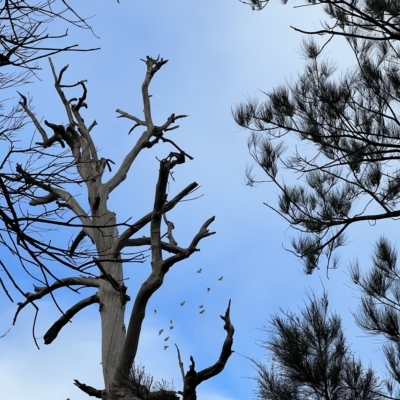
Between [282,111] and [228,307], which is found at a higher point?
[282,111]

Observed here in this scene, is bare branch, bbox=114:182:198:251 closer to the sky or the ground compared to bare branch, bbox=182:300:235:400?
closer to the sky

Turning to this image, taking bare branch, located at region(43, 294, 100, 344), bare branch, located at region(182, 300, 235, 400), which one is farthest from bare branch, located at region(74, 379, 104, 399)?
bare branch, located at region(182, 300, 235, 400)

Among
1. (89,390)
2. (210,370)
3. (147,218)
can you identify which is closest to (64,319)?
(89,390)

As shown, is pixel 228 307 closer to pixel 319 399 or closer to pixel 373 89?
pixel 319 399

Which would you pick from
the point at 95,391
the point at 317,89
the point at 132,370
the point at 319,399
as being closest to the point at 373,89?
the point at 317,89

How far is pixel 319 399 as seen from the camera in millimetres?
4984

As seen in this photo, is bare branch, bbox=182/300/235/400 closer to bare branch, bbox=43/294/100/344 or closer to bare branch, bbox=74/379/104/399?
bare branch, bbox=74/379/104/399

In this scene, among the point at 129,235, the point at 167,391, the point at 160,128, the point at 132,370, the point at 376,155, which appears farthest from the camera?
the point at 160,128

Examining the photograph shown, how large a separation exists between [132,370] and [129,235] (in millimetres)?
1380

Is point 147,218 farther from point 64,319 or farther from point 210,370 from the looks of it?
point 210,370

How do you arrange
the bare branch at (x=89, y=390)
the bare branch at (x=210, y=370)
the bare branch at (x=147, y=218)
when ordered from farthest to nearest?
the bare branch at (x=147, y=218), the bare branch at (x=89, y=390), the bare branch at (x=210, y=370)

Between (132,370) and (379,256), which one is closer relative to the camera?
(132,370)

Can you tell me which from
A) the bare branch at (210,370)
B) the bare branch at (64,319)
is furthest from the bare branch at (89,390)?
the bare branch at (210,370)

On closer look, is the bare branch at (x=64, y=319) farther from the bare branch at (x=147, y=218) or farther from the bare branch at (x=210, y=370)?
the bare branch at (x=210, y=370)
